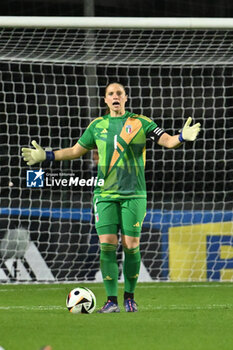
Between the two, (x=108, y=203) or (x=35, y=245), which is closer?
(x=108, y=203)

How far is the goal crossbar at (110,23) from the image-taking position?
354 inches

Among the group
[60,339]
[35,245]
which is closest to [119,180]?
[60,339]

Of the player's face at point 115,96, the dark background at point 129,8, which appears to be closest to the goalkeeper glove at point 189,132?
the player's face at point 115,96

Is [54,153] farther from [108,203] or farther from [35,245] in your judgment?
[35,245]

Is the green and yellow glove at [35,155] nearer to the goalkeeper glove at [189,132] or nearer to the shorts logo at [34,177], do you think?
the goalkeeper glove at [189,132]

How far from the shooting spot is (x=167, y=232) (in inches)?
452

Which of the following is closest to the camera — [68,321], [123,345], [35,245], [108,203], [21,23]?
[123,345]

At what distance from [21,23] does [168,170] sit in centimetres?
467

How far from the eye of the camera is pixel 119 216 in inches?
Answer: 299

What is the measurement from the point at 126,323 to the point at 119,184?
1.30m

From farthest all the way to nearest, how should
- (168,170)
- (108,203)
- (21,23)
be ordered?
(168,170)
(21,23)
(108,203)

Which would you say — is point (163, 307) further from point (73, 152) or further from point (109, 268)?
point (73, 152)

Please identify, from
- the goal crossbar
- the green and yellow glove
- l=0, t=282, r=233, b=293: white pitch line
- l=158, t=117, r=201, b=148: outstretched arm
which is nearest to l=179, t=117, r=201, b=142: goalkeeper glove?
l=158, t=117, r=201, b=148: outstretched arm

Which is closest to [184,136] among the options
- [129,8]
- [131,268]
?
[131,268]
